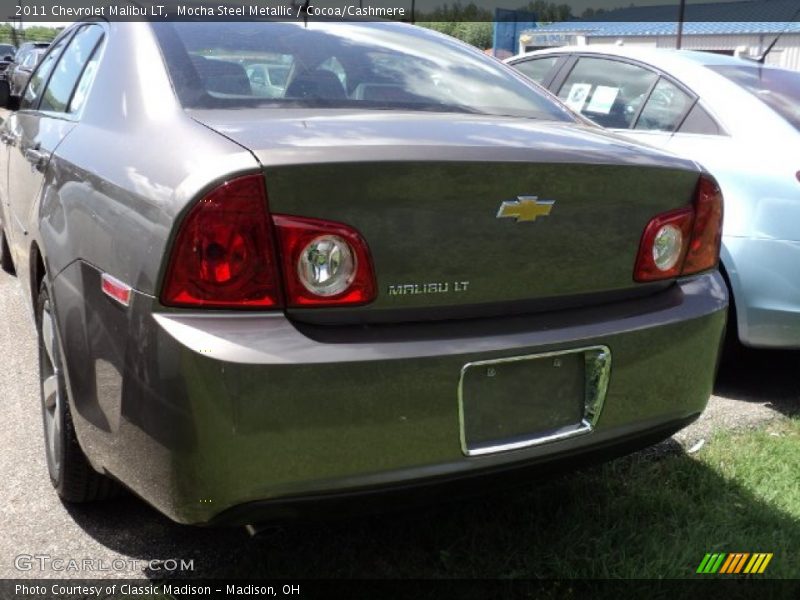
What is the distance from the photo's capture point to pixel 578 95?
4.96 metres

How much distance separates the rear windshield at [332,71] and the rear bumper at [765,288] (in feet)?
4.20

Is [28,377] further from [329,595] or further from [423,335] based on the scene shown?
[423,335]

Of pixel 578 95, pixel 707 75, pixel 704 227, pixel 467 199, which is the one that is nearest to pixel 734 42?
pixel 578 95

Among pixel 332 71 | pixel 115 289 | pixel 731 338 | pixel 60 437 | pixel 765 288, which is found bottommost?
pixel 731 338

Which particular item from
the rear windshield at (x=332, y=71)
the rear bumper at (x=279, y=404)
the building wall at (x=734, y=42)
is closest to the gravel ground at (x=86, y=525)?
the rear bumper at (x=279, y=404)

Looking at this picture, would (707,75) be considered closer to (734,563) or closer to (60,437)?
(734,563)

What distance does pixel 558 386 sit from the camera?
2051 millimetres

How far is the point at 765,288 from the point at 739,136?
2.39 ft

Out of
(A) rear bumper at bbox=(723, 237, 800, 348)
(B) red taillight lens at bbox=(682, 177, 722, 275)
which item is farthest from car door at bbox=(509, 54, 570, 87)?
(B) red taillight lens at bbox=(682, 177, 722, 275)

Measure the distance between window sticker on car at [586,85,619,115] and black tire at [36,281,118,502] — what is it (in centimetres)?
324

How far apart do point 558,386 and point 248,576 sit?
1.01 metres

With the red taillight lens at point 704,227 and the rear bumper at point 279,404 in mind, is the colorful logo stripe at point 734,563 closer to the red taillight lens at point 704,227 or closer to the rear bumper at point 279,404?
the rear bumper at point 279,404

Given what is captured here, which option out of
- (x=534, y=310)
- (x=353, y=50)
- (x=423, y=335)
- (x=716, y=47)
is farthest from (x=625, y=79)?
(x=716, y=47)

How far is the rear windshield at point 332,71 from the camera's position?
233cm
